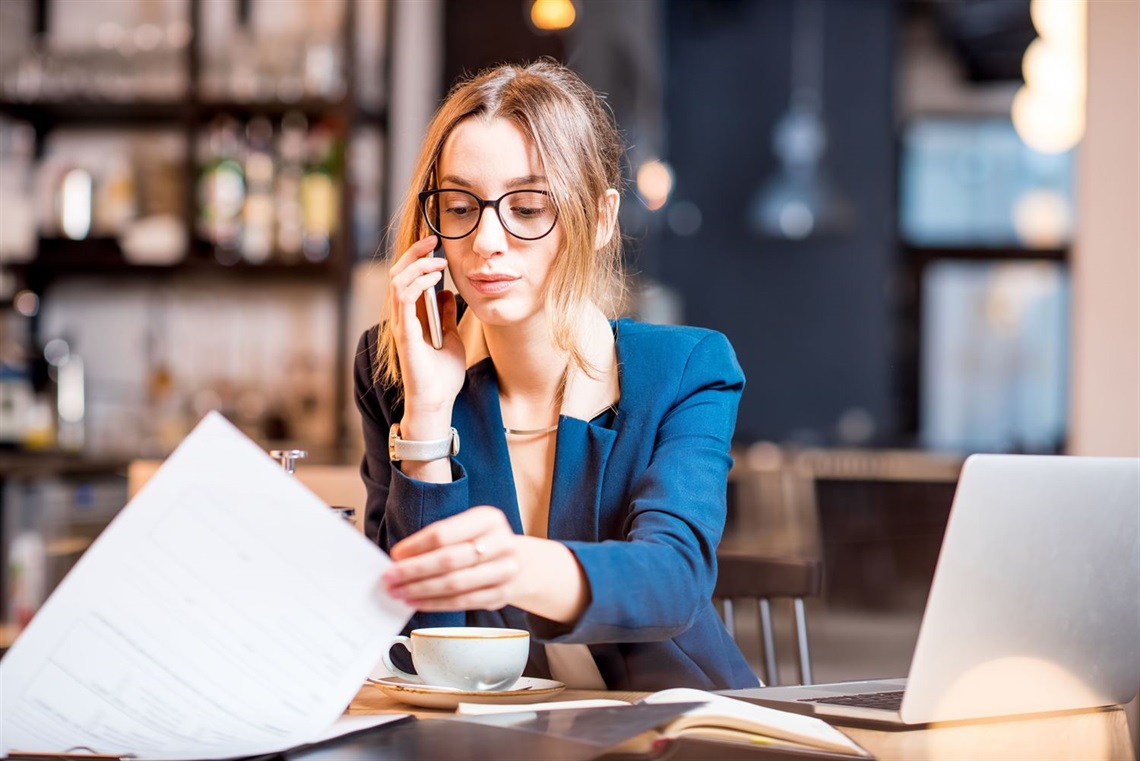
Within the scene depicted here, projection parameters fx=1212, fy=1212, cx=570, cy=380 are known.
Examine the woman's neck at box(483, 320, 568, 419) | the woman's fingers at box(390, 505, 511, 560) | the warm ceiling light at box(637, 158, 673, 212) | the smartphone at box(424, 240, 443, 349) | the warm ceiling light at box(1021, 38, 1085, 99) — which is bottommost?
the woman's fingers at box(390, 505, 511, 560)

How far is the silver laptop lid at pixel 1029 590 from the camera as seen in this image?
0.87 m

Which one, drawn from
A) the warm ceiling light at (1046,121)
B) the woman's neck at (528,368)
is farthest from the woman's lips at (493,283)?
the warm ceiling light at (1046,121)

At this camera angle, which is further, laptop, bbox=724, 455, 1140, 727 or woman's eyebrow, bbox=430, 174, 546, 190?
woman's eyebrow, bbox=430, 174, 546, 190

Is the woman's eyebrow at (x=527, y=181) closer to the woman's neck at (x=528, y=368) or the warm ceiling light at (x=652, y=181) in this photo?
the woman's neck at (x=528, y=368)

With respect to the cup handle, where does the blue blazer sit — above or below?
above

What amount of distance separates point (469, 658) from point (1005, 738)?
44 centimetres

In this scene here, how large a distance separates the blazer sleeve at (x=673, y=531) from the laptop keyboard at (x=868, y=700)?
0.44 ft

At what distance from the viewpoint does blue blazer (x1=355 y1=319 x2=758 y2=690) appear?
126cm

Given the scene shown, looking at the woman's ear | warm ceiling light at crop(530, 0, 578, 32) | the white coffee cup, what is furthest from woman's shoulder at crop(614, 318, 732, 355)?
warm ceiling light at crop(530, 0, 578, 32)

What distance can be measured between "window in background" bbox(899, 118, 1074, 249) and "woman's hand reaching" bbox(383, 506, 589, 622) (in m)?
7.54

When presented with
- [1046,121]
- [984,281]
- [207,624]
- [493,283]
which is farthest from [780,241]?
[207,624]

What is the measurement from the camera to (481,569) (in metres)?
0.83

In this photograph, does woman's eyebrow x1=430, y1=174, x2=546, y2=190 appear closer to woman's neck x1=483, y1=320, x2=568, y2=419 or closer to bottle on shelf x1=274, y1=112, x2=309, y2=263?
woman's neck x1=483, y1=320, x2=568, y2=419

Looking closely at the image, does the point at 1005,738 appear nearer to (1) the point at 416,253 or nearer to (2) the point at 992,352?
(1) the point at 416,253
